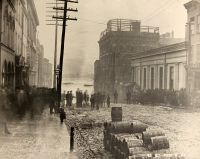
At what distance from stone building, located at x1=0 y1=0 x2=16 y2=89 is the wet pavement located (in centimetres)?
675

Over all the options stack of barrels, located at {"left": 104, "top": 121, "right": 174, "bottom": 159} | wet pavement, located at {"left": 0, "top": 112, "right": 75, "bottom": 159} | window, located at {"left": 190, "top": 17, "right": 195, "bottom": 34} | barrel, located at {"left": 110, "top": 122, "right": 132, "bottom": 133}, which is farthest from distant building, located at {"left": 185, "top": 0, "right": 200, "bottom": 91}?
stack of barrels, located at {"left": 104, "top": 121, "right": 174, "bottom": 159}

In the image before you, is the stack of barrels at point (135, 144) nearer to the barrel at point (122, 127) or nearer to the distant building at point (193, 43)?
the barrel at point (122, 127)

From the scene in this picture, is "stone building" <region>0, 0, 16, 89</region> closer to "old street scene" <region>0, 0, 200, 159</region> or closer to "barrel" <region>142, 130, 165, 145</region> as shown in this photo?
"old street scene" <region>0, 0, 200, 159</region>

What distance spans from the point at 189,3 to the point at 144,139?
2663cm

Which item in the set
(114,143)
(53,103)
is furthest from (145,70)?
(114,143)

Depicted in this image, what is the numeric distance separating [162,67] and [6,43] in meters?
19.3

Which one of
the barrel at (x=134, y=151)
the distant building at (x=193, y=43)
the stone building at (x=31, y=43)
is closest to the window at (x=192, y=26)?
the distant building at (x=193, y=43)

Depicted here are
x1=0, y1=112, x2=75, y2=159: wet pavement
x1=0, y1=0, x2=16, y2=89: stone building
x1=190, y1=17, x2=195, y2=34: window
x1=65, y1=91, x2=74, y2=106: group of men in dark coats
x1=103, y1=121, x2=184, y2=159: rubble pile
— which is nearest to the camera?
x1=103, y1=121, x2=184, y2=159: rubble pile

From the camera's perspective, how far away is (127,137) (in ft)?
31.2

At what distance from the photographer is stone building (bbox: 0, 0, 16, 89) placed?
21281 mm

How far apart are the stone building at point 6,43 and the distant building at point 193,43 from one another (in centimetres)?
1476

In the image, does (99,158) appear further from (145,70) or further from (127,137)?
(145,70)

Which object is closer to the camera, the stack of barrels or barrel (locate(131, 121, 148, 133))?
the stack of barrels

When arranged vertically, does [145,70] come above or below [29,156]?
above
